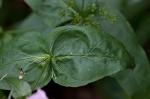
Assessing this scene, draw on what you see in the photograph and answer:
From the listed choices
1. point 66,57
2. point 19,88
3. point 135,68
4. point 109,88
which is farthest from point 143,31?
point 19,88


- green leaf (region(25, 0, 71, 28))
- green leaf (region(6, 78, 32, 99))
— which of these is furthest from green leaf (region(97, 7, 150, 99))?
green leaf (region(6, 78, 32, 99))

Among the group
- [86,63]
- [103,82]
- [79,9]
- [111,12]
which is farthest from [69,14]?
[103,82]

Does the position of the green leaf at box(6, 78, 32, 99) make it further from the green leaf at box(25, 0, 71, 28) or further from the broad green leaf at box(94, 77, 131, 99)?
the broad green leaf at box(94, 77, 131, 99)

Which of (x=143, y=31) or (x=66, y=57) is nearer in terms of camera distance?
(x=66, y=57)

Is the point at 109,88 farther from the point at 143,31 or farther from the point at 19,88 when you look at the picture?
the point at 19,88

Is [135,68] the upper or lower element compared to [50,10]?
lower

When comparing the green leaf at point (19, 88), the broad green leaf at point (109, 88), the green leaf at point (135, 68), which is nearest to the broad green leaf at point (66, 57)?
the green leaf at point (19, 88)
